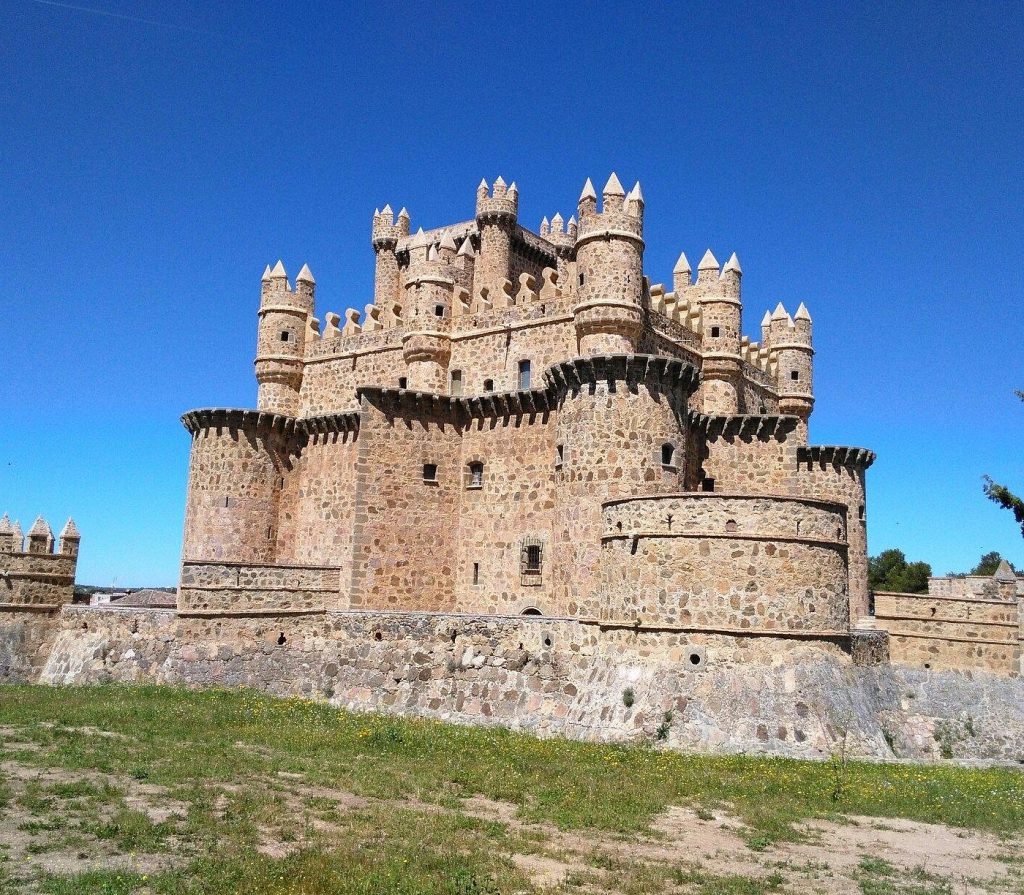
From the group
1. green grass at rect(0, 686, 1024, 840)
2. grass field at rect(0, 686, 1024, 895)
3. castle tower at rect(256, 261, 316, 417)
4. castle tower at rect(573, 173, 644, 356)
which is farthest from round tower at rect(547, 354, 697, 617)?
castle tower at rect(256, 261, 316, 417)

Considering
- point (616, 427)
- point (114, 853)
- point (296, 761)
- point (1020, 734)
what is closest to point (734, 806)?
point (296, 761)

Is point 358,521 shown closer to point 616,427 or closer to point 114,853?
point 616,427

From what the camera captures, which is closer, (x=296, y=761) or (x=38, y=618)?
(x=296, y=761)

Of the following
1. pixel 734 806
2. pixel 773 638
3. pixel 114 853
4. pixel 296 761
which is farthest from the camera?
pixel 773 638

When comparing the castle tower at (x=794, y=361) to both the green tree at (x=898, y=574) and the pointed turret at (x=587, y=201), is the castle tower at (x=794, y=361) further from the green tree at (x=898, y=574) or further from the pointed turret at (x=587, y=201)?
the green tree at (x=898, y=574)

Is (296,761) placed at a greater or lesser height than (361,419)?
lesser

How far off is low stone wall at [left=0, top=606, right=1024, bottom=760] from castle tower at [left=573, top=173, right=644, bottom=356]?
9.77m

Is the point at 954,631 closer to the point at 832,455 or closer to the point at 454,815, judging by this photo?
the point at 832,455

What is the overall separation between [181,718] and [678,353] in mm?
19796

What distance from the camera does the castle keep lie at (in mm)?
19766

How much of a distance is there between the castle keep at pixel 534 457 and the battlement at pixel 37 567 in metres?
4.09

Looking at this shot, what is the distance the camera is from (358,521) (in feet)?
90.3

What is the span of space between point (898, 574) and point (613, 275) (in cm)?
4571

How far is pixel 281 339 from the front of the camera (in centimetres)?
3616
